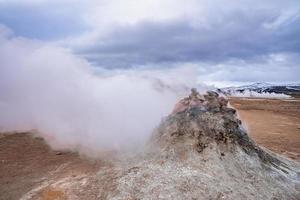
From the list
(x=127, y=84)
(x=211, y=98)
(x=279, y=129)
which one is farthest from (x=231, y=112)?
(x=279, y=129)

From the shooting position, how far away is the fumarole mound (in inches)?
255

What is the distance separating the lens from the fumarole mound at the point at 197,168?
6488 mm

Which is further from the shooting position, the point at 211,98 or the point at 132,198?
the point at 211,98

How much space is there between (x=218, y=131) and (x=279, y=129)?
11237 mm

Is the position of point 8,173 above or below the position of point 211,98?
below

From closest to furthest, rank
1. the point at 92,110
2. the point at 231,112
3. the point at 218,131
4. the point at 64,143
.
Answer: the point at 218,131
the point at 231,112
the point at 64,143
the point at 92,110

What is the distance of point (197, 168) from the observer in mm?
6934

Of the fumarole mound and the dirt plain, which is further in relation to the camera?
the dirt plain

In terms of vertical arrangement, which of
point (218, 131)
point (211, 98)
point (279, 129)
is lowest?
point (279, 129)

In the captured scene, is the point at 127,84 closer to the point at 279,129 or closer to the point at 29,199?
the point at 29,199

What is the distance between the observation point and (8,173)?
26.7 ft

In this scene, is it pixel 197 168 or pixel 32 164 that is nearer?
pixel 197 168

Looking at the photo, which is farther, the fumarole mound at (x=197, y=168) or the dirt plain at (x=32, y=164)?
the dirt plain at (x=32, y=164)

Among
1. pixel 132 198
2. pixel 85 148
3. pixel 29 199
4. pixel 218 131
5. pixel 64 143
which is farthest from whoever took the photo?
pixel 64 143
